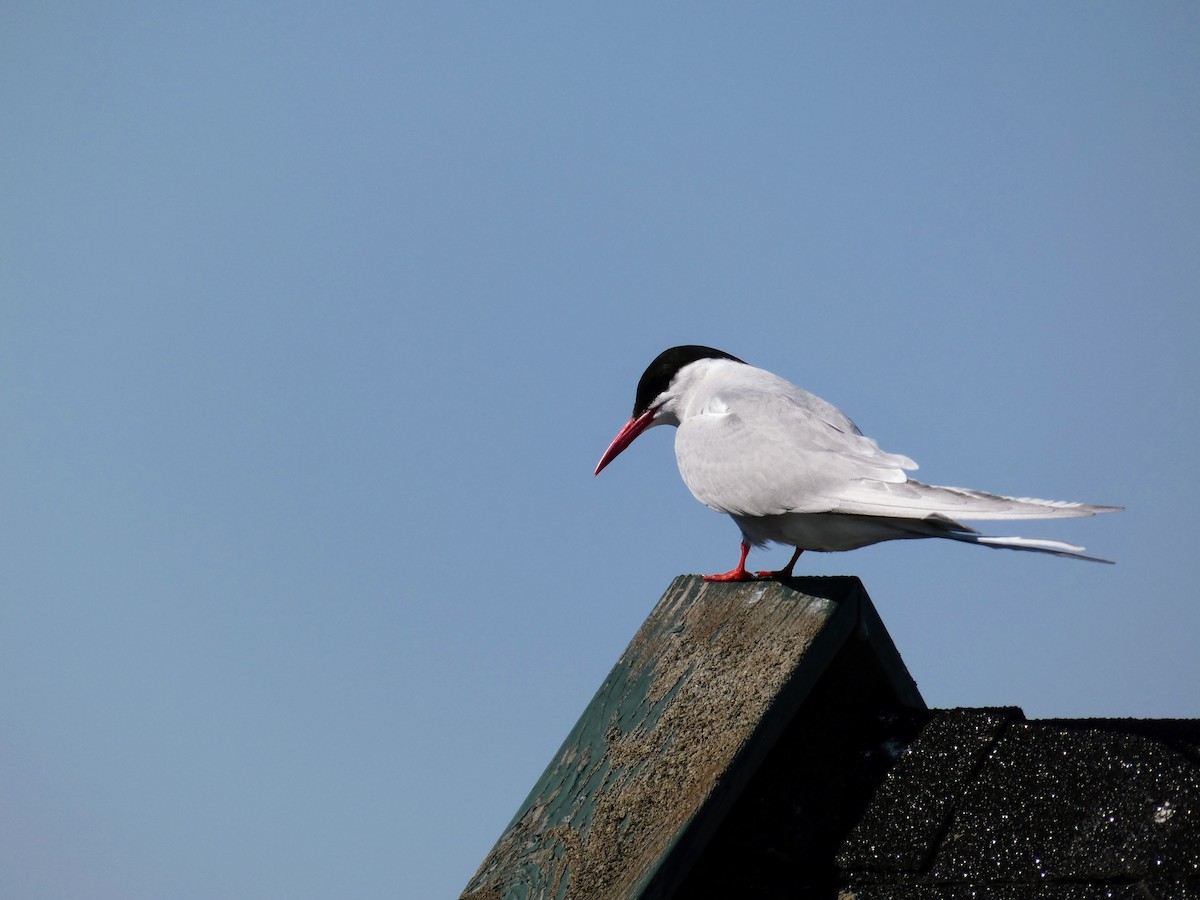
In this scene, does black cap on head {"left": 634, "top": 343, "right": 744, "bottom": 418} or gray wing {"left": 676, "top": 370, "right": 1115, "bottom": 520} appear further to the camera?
black cap on head {"left": 634, "top": 343, "right": 744, "bottom": 418}

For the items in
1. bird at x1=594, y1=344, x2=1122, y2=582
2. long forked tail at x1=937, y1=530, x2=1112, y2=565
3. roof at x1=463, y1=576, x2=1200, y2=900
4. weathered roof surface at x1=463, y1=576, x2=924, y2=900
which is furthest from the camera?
bird at x1=594, y1=344, x2=1122, y2=582

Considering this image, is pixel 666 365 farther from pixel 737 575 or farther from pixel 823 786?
pixel 823 786

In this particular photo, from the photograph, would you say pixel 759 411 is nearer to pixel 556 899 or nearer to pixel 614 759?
pixel 614 759

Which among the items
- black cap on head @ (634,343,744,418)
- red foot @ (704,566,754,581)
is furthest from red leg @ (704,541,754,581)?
black cap on head @ (634,343,744,418)

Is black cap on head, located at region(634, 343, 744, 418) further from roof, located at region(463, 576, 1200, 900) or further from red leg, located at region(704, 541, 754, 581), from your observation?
roof, located at region(463, 576, 1200, 900)

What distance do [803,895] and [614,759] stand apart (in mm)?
608

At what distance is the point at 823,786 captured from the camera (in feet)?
10.7

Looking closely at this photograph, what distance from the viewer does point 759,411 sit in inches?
216

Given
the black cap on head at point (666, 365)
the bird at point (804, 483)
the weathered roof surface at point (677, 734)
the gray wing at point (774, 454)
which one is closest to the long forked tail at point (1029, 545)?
the bird at point (804, 483)

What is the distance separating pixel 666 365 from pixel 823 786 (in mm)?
3980

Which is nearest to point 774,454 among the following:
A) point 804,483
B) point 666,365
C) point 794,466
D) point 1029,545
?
point 794,466

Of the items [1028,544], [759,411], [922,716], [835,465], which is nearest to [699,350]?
[759,411]

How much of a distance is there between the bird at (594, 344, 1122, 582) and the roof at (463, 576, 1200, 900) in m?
0.50

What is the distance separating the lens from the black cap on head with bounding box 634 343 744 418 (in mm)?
6961
